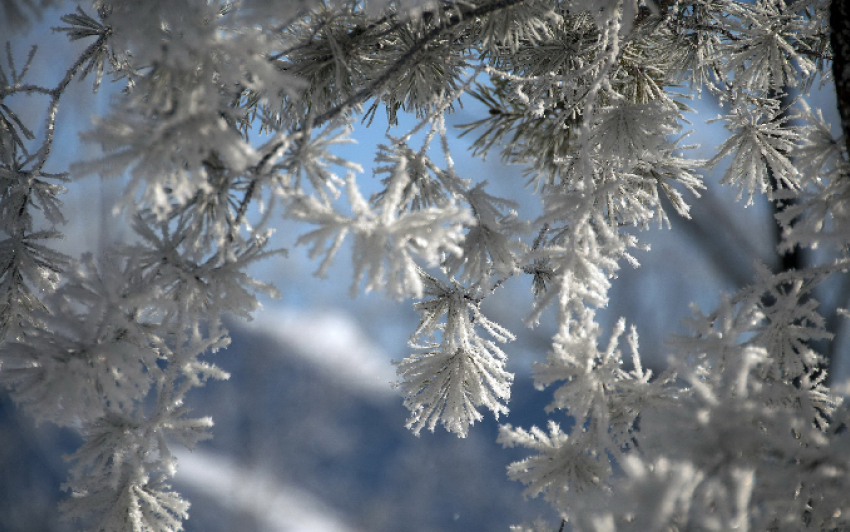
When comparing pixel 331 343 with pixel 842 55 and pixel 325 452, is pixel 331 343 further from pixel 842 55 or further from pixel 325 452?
pixel 842 55

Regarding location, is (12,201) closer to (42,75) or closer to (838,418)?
(838,418)

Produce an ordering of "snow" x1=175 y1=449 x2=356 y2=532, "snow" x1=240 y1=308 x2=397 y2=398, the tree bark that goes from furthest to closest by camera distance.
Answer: "snow" x1=240 y1=308 x2=397 y2=398 < "snow" x1=175 y1=449 x2=356 y2=532 < the tree bark

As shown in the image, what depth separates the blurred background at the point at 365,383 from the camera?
1.87 metres

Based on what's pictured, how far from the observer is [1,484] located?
1.55m

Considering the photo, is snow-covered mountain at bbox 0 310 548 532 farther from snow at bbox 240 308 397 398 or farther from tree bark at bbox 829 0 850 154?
tree bark at bbox 829 0 850 154

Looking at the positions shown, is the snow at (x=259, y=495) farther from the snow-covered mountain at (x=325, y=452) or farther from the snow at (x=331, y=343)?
the snow at (x=331, y=343)

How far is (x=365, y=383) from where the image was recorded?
2.12m

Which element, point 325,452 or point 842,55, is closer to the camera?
point 842,55

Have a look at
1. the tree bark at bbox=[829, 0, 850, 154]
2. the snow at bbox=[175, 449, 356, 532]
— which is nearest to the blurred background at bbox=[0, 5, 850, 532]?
the snow at bbox=[175, 449, 356, 532]

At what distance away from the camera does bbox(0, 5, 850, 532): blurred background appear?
6.13 ft

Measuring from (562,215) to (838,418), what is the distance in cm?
28

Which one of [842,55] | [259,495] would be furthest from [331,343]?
[842,55]

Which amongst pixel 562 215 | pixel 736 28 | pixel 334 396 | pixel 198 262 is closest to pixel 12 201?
pixel 198 262

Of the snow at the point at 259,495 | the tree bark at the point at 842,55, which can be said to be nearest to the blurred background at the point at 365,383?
the snow at the point at 259,495
